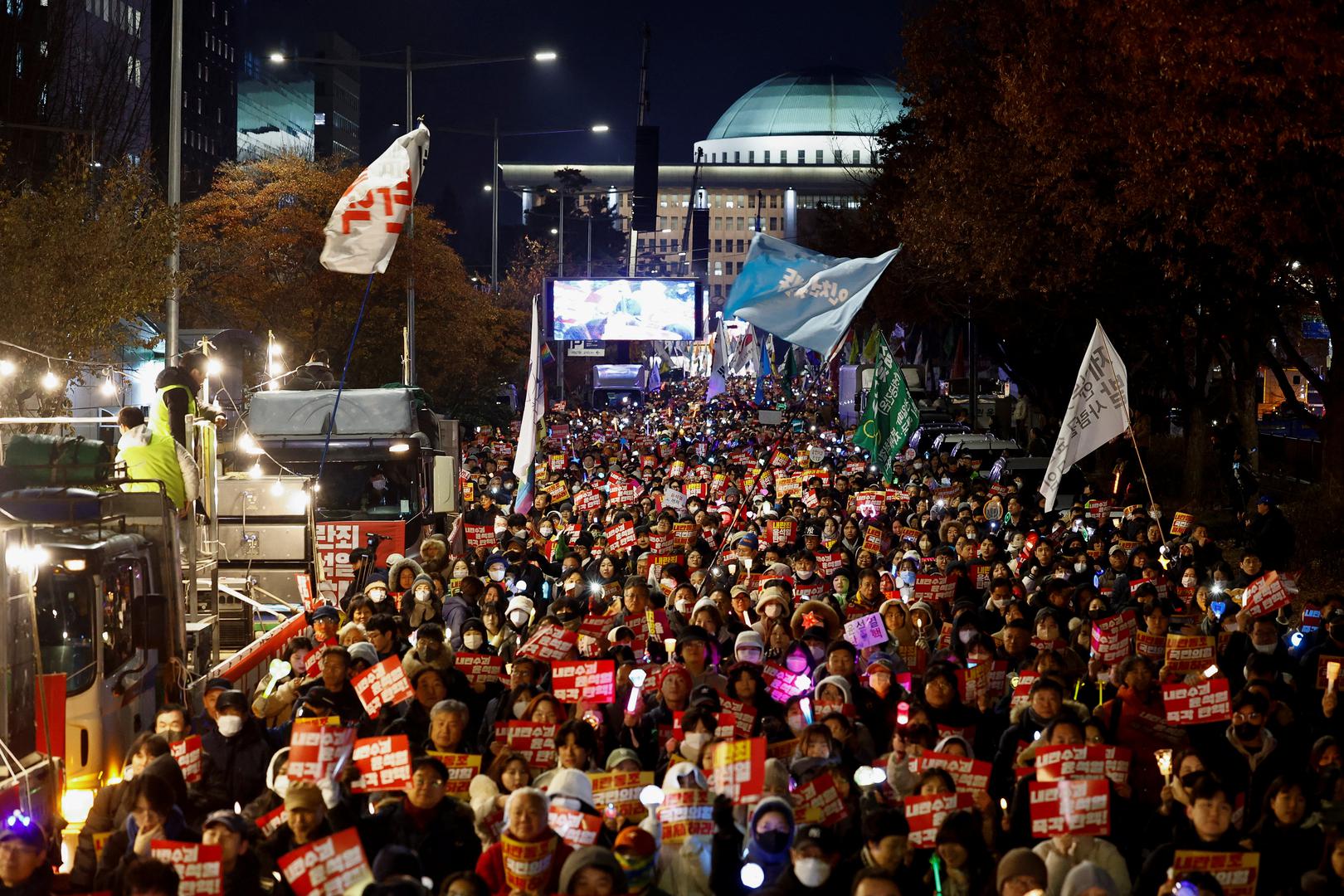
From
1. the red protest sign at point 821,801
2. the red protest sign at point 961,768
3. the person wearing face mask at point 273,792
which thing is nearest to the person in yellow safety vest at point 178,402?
the person wearing face mask at point 273,792

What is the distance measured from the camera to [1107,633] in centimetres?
1128

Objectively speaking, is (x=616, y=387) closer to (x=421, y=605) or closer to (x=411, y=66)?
(x=411, y=66)

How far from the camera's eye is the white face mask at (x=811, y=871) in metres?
6.82

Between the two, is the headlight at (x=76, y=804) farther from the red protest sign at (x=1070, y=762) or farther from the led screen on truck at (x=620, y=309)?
the led screen on truck at (x=620, y=309)

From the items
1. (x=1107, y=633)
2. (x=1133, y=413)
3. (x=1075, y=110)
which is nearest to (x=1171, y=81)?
(x=1075, y=110)

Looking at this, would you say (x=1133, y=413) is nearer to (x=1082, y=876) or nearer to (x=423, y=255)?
(x=423, y=255)

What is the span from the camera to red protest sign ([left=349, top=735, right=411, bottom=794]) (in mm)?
7734

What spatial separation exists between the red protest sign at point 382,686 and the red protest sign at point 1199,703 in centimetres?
399

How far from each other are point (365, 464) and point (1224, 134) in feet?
29.9

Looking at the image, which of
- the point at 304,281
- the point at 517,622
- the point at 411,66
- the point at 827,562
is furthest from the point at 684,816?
the point at 304,281

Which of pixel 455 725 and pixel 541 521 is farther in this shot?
pixel 541 521

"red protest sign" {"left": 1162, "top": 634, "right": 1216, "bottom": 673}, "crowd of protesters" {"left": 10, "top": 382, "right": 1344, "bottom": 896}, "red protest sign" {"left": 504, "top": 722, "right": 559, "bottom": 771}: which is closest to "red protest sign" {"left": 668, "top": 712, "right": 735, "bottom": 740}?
"crowd of protesters" {"left": 10, "top": 382, "right": 1344, "bottom": 896}

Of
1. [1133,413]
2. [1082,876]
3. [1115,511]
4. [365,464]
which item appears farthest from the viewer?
[1133,413]

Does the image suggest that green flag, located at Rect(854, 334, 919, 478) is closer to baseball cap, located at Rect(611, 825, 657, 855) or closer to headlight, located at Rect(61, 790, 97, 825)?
headlight, located at Rect(61, 790, 97, 825)
